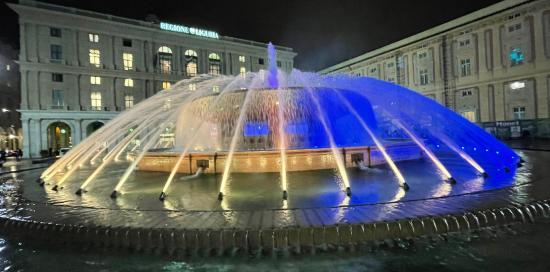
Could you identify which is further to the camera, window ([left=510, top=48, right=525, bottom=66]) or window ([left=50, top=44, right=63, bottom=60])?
window ([left=50, top=44, right=63, bottom=60])

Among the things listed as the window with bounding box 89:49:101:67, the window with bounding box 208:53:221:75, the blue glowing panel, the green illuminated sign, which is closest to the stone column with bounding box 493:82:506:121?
the blue glowing panel

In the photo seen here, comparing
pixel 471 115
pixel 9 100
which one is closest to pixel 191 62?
pixel 9 100

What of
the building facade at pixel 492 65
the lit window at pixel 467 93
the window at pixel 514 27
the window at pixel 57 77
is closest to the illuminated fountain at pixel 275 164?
the building facade at pixel 492 65

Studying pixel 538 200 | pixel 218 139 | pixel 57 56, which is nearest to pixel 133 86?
pixel 57 56

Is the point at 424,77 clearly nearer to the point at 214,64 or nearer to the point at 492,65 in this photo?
the point at 492,65

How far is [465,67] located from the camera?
47.5 m

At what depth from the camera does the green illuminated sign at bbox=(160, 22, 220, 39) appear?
56903 millimetres

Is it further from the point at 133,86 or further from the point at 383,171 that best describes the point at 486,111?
the point at 133,86

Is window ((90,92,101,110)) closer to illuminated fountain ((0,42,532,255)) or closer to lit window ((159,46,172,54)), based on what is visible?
lit window ((159,46,172,54))

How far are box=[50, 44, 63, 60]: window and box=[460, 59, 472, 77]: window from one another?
55579 mm

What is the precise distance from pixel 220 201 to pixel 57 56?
2021 inches

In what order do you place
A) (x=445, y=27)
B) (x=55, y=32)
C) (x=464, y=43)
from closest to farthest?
(x=464, y=43) < (x=55, y=32) < (x=445, y=27)

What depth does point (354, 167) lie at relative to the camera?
12.8 m

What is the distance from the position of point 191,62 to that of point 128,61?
34.1 feet
